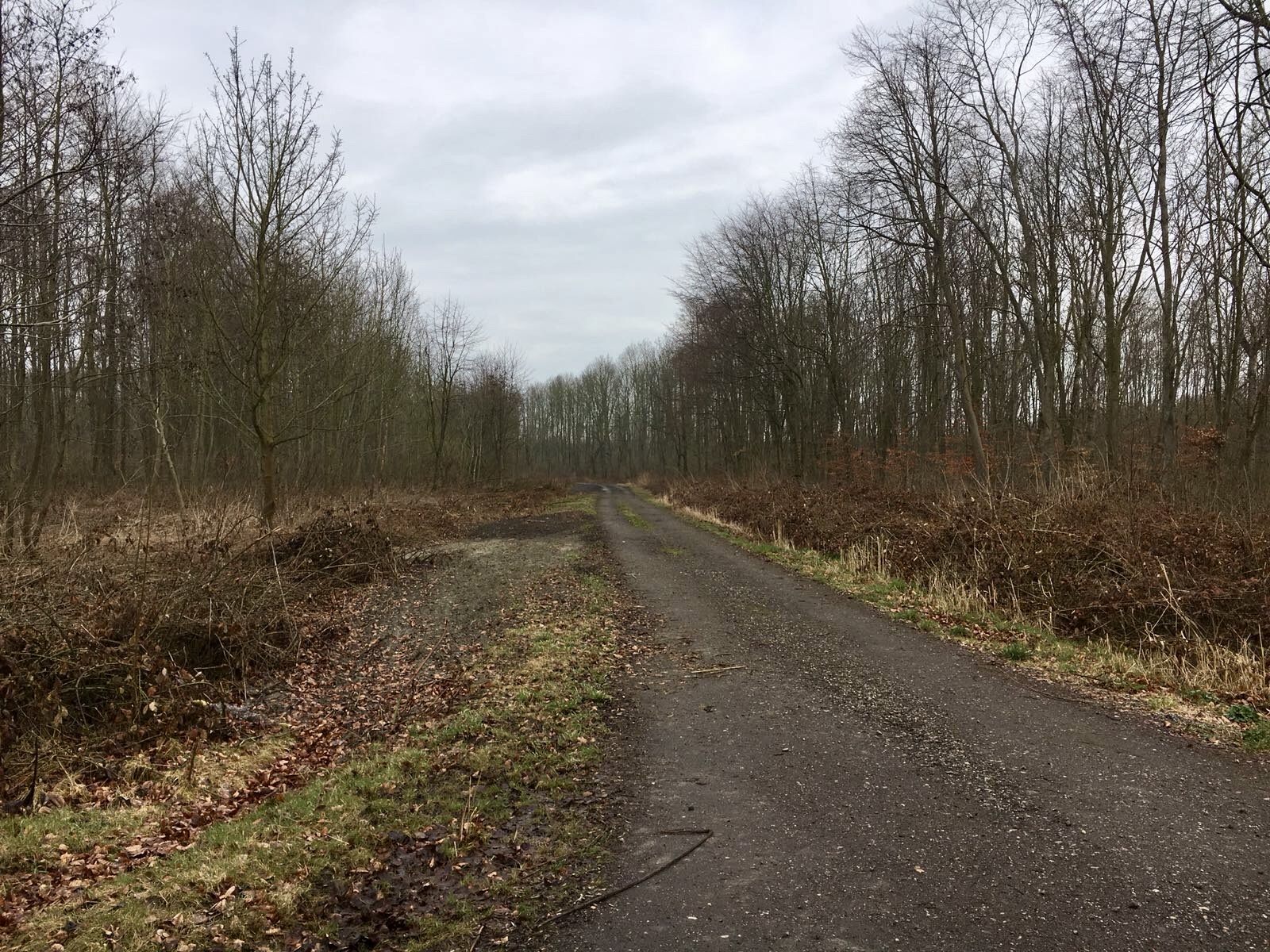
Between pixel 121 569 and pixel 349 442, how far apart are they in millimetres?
23208

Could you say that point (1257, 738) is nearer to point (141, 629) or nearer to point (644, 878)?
point (644, 878)

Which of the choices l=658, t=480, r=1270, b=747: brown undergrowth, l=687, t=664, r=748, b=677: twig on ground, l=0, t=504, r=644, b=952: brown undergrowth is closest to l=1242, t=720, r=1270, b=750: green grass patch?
l=658, t=480, r=1270, b=747: brown undergrowth

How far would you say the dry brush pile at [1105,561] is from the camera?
7199 millimetres

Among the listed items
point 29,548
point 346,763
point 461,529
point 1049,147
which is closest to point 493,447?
point 461,529

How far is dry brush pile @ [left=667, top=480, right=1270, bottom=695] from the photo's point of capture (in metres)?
7.20

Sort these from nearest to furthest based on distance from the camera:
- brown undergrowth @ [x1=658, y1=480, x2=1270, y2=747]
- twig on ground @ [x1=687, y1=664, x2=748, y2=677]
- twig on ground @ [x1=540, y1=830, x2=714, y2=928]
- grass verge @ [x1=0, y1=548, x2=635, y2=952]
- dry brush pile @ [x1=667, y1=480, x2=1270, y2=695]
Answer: grass verge @ [x1=0, y1=548, x2=635, y2=952] < twig on ground @ [x1=540, y1=830, x2=714, y2=928] < brown undergrowth @ [x1=658, y1=480, x2=1270, y2=747] < twig on ground @ [x1=687, y1=664, x2=748, y2=677] < dry brush pile @ [x1=667, y1=480, x2=1270, y2=695]

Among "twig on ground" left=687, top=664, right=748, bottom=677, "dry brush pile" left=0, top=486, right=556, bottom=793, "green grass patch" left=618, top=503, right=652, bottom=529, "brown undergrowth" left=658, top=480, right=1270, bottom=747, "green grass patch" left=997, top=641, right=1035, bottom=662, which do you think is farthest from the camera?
"green grass patch" left=618, top=503, right=652, bottom=529

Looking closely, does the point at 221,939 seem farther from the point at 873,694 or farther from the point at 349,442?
the point at 349,442

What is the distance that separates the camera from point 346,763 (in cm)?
514

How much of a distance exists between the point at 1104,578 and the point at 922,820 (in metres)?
6.28

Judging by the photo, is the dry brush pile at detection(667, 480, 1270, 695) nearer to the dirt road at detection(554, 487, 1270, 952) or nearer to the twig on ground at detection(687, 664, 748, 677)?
the dirt road at detection(554, 487, 1270, 952)

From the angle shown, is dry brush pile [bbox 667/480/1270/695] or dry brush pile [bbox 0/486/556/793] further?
dry brush pile [bbox 667/480/1270/695]

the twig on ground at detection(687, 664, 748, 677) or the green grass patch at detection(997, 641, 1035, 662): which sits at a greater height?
the green grass patch at detection(997, 641, 1035, 662)

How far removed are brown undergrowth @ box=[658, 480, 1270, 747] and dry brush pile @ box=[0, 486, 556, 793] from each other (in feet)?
26.2
